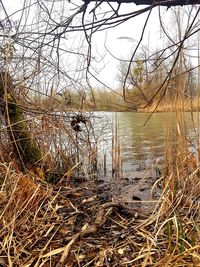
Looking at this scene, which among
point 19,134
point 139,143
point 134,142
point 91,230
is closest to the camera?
point 91,230

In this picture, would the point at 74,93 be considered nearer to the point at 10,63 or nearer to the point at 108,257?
the point at 10,63

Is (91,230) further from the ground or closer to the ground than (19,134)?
closer to the ground

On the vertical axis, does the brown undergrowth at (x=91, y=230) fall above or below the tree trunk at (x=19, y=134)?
below

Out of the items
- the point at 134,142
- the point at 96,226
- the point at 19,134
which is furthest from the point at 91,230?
the point at 134,142

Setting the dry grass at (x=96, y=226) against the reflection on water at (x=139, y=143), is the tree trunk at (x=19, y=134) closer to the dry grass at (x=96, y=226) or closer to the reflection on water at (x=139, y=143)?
the dry grass at (x=96, y=226)

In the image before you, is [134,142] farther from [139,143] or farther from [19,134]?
Answer: [19,134]

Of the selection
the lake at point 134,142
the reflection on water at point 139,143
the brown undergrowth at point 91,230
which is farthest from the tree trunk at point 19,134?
the reflection on water at point 139,143

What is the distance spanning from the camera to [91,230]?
70.3 inches

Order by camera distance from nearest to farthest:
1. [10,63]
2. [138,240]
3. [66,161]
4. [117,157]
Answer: [138,240]
[10,63]
[66,161]
[117,157]

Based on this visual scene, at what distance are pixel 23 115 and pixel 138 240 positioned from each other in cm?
160

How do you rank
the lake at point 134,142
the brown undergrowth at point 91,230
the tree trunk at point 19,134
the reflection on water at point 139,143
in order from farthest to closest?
the reflection on water at point 139,143 → the lake at point 134,142 → the tree trunk at point 19,134 → the brown undergrowth at point 91,230

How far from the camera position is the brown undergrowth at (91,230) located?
5.00ft

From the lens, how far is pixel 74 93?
3.51 metres

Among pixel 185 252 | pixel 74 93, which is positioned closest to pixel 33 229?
pixel 185 252
